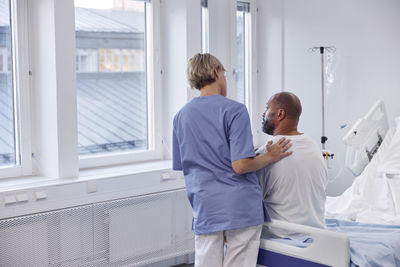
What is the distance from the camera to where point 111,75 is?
Answer: 3.65m

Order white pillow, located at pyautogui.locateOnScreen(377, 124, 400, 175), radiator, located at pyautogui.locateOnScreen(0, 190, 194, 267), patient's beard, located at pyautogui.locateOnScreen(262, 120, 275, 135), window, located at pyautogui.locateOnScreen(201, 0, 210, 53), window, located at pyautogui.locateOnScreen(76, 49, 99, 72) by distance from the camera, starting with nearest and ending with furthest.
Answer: patient's beard, located at pyautogui.locateOnScreen(262, 120, 275, 135)
radiator, located at pyautogui.locateOnScreen(0, 190, 194, 267)
white pillow, located at pyautogui.locateOnScreen(377, 124, 400, 175)
window, located at pyautogui.locateOnScreen(76, 49, 99, 72)
window, located at pyautogui.locateOnScreen(201, 0, 210, 53)

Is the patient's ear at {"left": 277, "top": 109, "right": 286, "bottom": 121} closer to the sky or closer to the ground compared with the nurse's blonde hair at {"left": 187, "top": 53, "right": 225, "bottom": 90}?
closer to the ground

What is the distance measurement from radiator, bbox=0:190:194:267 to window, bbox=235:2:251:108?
1.32 metres

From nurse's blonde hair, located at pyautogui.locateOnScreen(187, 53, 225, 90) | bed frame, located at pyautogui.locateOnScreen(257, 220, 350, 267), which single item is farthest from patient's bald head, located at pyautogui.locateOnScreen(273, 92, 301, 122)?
bed frame, located at pyautogui.locateOnScreen(257, 220, 350, 267)

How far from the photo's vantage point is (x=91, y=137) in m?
3.54

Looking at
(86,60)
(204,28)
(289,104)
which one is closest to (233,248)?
(289,104)

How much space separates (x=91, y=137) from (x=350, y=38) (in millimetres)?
2331

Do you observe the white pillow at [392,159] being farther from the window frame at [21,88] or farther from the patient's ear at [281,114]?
the window frame at [21,88]

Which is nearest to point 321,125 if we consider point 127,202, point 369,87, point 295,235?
point 369,87

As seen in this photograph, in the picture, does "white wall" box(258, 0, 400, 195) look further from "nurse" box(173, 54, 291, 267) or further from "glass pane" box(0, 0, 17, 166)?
"nurse" box(173, 54, 291, 267)

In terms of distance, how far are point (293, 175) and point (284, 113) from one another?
10.1 inches

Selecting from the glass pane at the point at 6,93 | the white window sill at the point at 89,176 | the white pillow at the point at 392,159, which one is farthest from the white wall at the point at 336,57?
the glass pane at the point at 6,93

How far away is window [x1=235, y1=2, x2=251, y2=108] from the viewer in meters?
4.45

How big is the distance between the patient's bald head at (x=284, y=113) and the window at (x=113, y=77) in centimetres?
171
